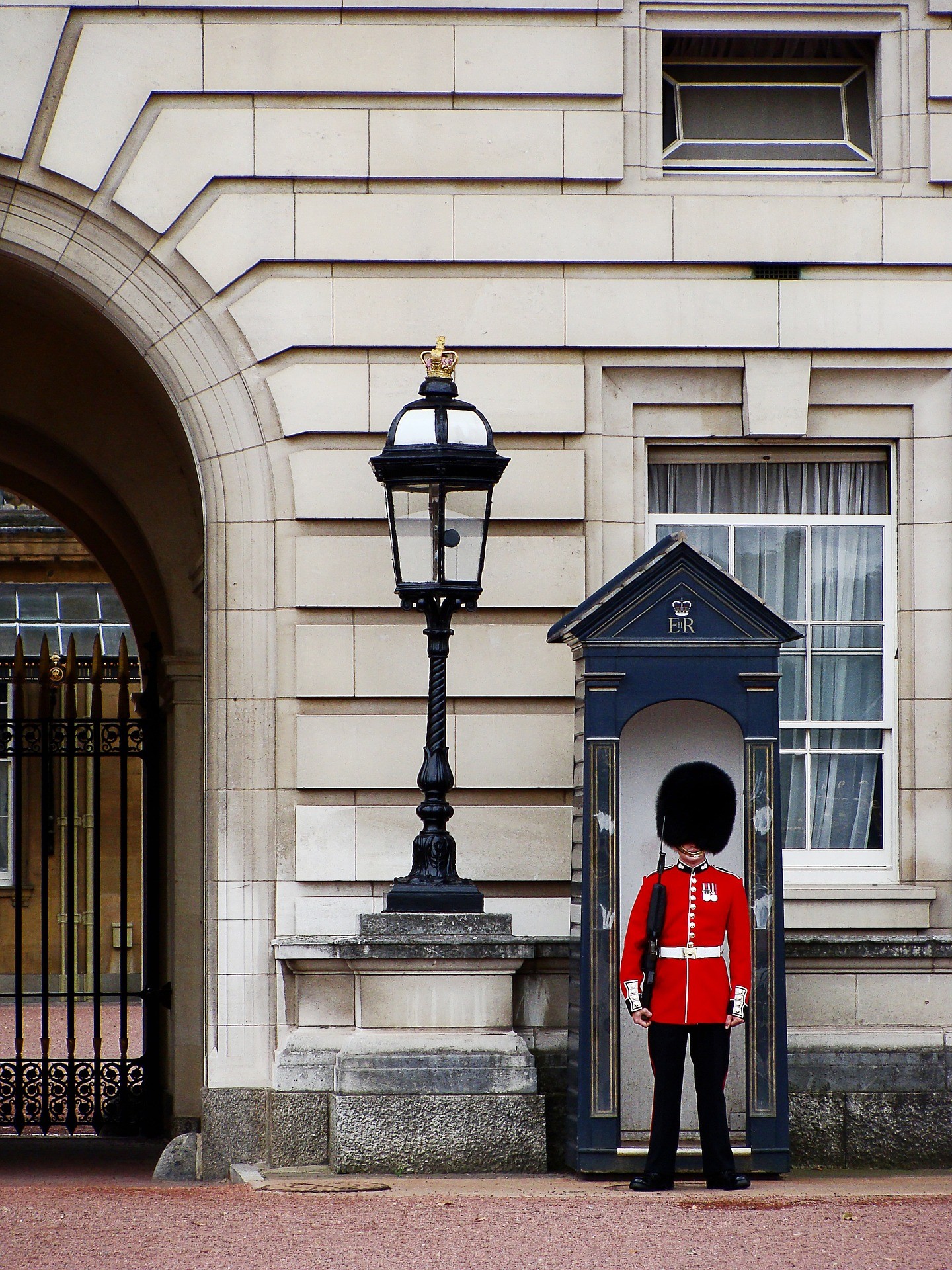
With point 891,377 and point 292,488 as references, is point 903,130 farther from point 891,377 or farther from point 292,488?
point 292,488

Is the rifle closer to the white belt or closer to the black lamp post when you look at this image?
the white belt

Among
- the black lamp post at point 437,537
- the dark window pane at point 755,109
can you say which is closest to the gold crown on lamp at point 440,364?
the black lamp post at point 437,537

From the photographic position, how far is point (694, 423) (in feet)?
27.4

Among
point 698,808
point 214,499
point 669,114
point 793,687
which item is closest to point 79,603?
point 214,499

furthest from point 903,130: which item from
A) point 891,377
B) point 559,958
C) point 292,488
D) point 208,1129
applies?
point 208,1129

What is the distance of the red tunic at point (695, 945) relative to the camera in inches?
272

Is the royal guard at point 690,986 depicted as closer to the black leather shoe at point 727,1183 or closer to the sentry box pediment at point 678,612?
the black leather shoe at point 727,1183

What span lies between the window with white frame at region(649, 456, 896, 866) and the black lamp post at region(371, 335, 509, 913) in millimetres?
1467

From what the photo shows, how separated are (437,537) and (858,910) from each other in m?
2.57

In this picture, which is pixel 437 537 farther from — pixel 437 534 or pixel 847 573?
pixel 847 573

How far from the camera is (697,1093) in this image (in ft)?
22.8

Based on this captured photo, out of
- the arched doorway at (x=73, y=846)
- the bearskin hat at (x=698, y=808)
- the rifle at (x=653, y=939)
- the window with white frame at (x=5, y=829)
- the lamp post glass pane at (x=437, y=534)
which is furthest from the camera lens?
the window with white frame at (x=5, y=829)

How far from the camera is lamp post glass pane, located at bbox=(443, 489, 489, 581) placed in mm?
7285

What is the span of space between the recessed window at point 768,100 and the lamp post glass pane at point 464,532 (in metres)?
2.31
